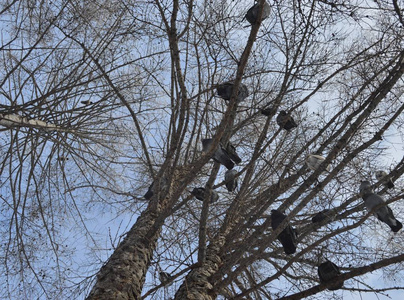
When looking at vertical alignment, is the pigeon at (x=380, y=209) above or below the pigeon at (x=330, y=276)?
above

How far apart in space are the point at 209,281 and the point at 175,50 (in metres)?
1.81

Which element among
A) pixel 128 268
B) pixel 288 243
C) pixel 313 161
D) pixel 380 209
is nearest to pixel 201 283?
pixel 128 268

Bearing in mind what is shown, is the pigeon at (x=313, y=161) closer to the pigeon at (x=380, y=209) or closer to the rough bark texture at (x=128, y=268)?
the pigeon at (x=380, y=209)

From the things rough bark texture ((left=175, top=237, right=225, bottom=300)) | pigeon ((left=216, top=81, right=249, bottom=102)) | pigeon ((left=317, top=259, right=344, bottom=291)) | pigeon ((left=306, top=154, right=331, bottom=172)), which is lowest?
pigeon ((left=317, top=259, right=344, bottom=291))

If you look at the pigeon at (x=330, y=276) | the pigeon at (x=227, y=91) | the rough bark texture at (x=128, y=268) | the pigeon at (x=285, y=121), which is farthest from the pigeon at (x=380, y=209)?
the rough bark texture at (x=128, y=268)

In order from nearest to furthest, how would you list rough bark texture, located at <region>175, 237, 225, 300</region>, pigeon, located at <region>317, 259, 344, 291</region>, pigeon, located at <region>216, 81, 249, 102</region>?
pigeon, located at <region>317, 259, 344, 291</region>, rough bark texture, located at <region>175, 237, 225, 300</region>, pigeon, located at <region>216, 81, 249, 102</region>

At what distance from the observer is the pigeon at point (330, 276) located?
7.54ft

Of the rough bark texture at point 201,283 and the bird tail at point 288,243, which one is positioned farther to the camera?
the bird tail at point 288,243

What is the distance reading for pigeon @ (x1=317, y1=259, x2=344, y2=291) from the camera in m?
2.30

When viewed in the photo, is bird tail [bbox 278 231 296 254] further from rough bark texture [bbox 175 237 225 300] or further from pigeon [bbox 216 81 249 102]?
pigeon [bbox 216 81 249 102]

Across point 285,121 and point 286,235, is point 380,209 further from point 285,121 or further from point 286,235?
point 285,121

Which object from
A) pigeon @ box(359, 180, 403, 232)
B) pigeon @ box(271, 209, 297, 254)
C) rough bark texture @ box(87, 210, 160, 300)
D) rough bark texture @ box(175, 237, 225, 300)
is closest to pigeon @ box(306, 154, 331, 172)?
pigeon @ box(359, 180, 403, 232)

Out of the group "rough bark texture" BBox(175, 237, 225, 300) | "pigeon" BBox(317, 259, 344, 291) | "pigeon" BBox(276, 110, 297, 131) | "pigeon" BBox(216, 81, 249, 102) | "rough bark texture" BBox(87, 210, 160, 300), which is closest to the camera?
"pigeon" BBox(317, 259, 344, 291)

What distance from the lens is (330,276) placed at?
97.5 inches
